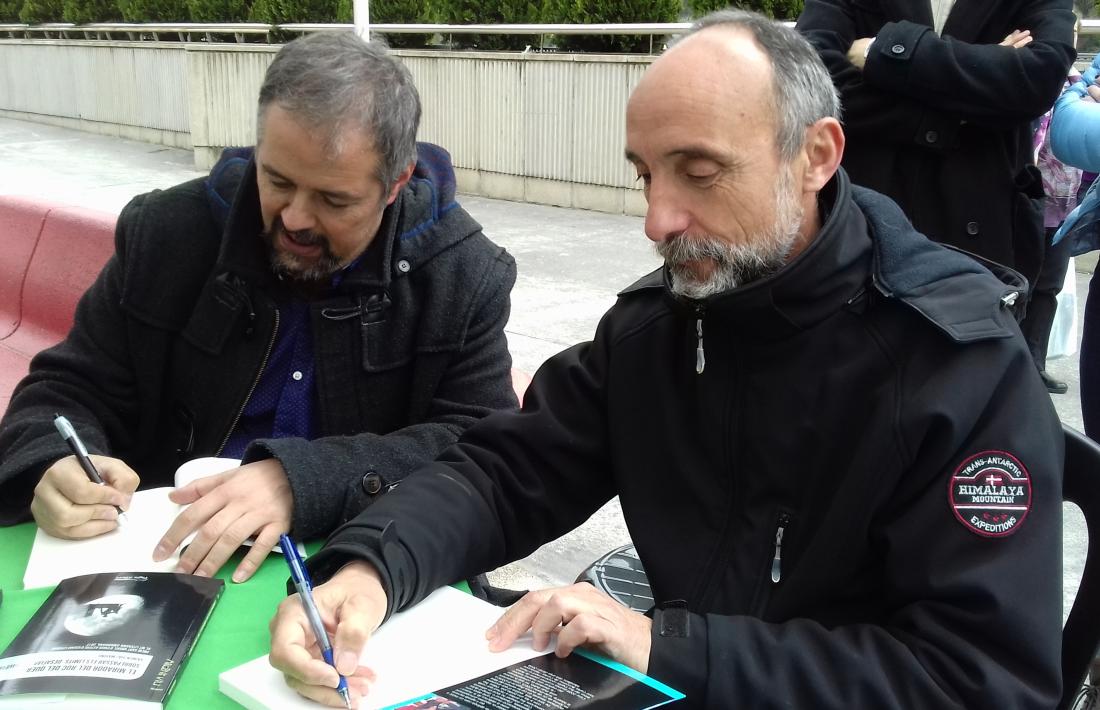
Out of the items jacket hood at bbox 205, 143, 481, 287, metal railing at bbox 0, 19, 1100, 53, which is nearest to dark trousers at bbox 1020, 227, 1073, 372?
jacket hood at bbox 205, 143, 481, 287

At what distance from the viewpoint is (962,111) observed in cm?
324

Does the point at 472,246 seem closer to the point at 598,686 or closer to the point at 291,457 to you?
the point at 291,457

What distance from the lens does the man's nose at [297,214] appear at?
97.8 inches

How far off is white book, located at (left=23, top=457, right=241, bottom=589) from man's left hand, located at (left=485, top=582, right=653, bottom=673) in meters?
0.62

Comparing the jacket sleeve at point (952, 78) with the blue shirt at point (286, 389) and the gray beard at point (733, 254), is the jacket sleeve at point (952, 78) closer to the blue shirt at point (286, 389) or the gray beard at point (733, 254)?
the gray beard at point (733, 254)

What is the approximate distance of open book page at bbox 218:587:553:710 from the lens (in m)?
1.53

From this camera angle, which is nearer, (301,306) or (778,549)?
(778,549)

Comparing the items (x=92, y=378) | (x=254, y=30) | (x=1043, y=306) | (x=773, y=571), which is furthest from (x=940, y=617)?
(x=254, y=30)

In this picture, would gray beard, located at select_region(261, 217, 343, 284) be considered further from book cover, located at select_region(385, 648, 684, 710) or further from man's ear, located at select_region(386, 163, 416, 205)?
book cover, located at select_region(385, 648, 684, 710)

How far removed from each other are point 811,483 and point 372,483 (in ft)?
2.90

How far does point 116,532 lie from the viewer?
2041 mm

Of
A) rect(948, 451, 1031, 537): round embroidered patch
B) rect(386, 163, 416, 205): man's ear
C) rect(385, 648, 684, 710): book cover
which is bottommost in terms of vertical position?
rect(385, 648, 684, 710): book cover

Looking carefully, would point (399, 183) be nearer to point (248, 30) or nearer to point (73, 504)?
point (73, 504)

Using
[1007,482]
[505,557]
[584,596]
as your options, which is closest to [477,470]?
[505,557]
